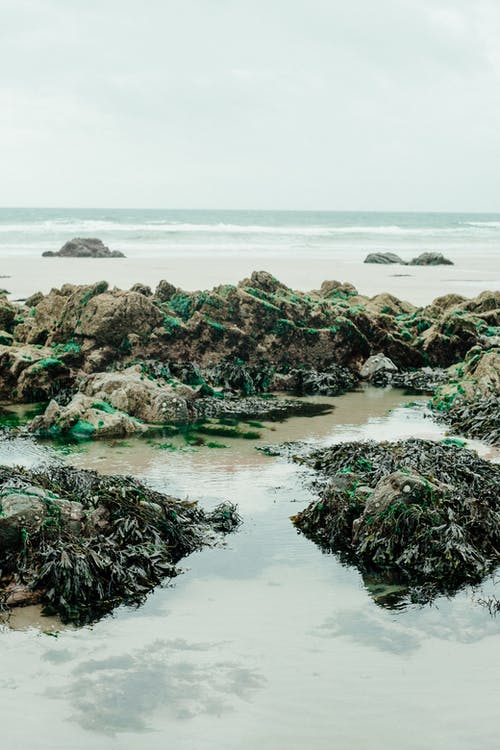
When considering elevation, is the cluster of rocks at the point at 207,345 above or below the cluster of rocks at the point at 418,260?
below

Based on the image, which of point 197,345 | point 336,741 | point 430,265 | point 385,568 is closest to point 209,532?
point 385,568

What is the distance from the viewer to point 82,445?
24.6 feet

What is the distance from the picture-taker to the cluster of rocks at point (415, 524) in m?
4.76

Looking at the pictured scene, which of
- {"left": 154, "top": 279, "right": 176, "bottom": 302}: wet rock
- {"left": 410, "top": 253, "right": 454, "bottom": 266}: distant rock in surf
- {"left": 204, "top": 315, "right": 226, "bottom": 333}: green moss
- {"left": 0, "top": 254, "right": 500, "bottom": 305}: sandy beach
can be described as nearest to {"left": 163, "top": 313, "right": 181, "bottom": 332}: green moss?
{"left": 204, "top": 315, "right": 226, "bottom": 333}: green moss

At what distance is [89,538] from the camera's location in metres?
4.89

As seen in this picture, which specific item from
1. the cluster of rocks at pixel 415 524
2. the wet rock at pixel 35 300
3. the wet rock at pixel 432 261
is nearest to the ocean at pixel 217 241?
the wet rock at pixel 432 261

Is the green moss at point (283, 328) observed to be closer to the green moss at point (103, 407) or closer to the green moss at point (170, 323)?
the green moss at point (170, 323)

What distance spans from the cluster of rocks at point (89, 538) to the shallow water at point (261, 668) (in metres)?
0.18

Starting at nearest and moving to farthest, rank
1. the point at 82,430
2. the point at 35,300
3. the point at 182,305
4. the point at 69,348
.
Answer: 1. the point at 82,430
2. the point at 69,348
3. the point at 182,305
4. the point at 35,300

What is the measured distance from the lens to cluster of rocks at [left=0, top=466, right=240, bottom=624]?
4383 mm

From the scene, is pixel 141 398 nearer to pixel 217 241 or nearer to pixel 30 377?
pixel 30 377

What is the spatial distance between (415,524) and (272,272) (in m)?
23.6

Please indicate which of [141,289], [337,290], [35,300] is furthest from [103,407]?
[337,290]

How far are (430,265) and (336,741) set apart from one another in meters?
32.0
